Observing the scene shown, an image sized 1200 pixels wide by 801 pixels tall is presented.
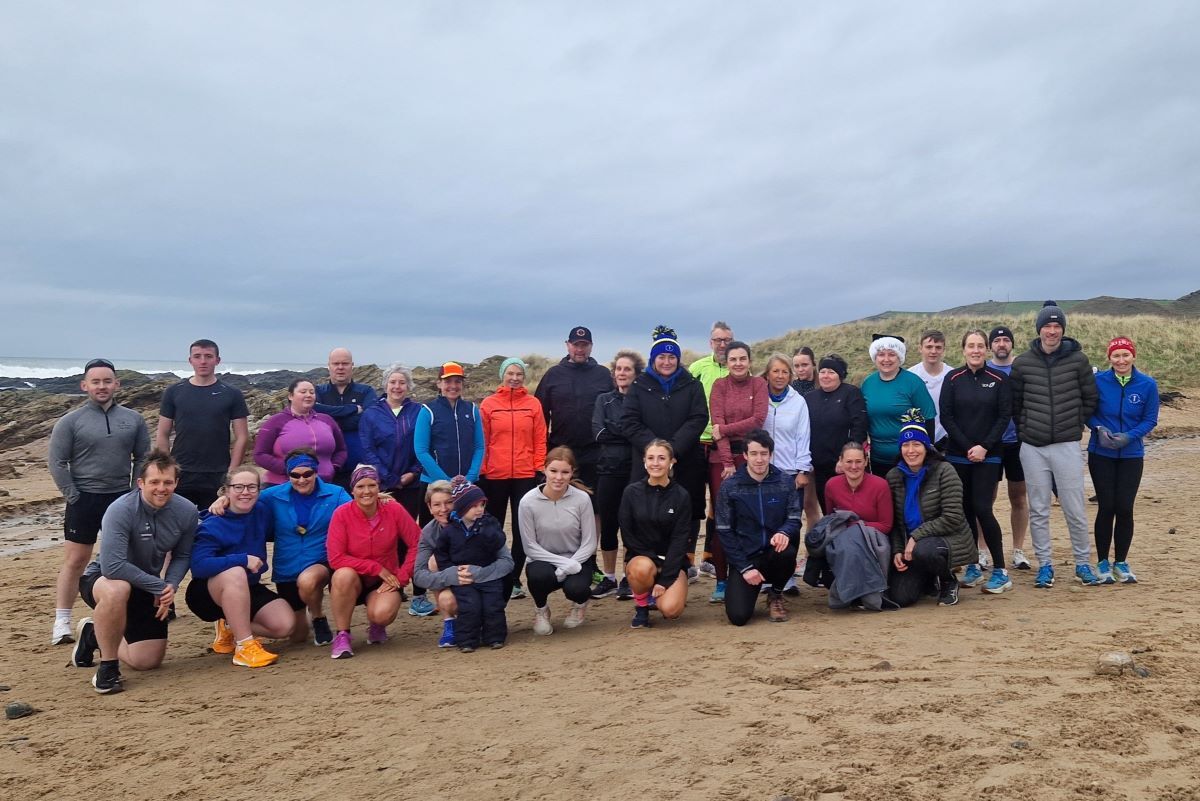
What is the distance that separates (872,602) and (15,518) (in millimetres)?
14220

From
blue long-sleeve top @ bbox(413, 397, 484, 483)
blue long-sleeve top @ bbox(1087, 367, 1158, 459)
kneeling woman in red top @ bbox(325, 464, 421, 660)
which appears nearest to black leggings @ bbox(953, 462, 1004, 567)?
blue long-sleeve top @ bbox(1087, 367, 1158, 459)

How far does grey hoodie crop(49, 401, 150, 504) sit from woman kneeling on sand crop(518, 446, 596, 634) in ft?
9.81

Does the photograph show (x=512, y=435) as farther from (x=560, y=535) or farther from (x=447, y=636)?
(x=447, y=636)

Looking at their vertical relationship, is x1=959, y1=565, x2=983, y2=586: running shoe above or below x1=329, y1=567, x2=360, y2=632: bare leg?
below

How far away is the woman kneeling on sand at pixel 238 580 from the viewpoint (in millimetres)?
5637

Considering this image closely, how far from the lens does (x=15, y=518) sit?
13961mm

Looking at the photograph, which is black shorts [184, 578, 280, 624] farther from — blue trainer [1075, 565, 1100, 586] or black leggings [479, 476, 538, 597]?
blue trainer [1075, 565, 1100, 586]

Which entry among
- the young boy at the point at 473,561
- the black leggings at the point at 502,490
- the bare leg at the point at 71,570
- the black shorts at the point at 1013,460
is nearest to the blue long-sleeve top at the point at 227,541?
the bare leg at the point at 71,570

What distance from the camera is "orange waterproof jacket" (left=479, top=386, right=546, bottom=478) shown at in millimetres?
7164

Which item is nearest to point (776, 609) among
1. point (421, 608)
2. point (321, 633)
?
point (421, 608)

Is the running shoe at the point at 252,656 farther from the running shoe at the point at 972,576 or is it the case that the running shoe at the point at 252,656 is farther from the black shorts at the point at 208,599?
the running shoe at the point at 972,576

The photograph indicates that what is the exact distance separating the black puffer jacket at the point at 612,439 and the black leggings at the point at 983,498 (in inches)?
107

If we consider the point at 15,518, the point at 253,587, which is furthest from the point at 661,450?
the point at 15,518

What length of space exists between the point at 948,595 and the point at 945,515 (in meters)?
0.63
